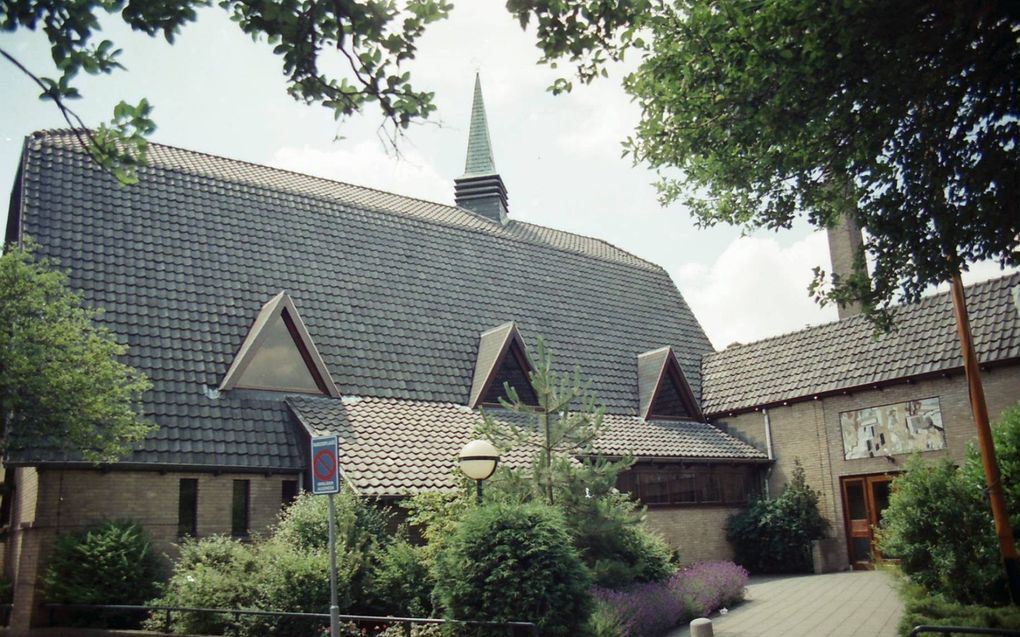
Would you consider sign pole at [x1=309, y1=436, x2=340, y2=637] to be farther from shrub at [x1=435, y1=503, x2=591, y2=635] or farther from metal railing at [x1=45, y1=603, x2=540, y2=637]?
shrub at [x1=435, y1=503, x2=591, y2=635]

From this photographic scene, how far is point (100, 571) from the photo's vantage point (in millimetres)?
13359

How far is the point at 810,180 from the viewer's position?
38.2ft

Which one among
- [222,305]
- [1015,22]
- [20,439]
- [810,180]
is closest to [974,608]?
[810,180]

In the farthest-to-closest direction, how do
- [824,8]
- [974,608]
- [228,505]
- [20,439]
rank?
[228,505], [20,439], [974,608], [824,8]

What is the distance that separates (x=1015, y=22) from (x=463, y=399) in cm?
1409

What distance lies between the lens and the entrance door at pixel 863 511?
69.0 feet

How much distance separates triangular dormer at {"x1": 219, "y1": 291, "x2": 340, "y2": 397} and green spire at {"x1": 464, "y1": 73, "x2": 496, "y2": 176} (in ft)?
44.5

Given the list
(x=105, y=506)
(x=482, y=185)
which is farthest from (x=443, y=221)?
(x=105, y=506)

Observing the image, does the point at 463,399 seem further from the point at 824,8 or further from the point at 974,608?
the point at 824,8

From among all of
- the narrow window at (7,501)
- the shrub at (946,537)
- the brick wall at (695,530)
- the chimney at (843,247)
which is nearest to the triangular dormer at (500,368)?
the brick wall at (695,530)

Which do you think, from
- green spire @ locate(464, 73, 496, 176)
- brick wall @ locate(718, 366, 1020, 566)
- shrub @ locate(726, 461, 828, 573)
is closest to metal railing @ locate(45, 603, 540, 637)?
shrub @ locate(726, 461, 828, 573)

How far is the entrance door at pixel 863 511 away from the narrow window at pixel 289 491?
45.9ft

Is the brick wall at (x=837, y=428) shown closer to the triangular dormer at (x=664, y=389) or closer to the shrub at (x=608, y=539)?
the triangular dormer at (x=664, y=389)

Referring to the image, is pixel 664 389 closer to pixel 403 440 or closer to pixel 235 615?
pixel 403 440
